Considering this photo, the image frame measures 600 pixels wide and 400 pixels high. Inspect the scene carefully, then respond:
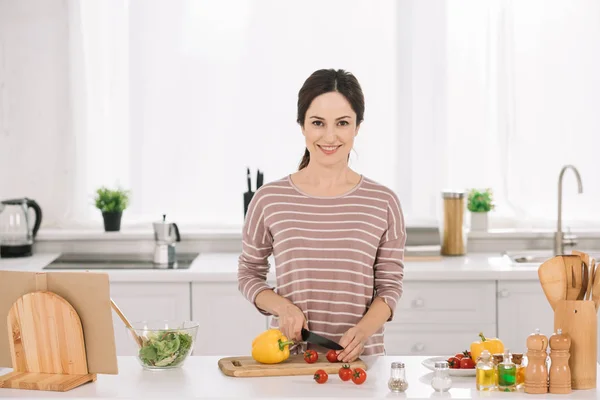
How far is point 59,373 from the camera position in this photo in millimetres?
2270

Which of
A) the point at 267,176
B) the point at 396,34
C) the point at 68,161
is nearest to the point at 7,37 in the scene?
the point at 68,161

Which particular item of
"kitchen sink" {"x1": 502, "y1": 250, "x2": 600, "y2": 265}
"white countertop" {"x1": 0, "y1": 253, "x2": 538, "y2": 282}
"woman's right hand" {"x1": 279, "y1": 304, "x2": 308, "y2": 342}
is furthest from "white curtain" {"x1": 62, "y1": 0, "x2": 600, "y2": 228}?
"woman's right hand" {"x1": 279, "y1": 304, "x2": 308, "y2": 342}

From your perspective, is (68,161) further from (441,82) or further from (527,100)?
(527,100)

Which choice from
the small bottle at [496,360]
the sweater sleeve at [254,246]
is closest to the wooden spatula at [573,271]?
the small bottle at [496,360]

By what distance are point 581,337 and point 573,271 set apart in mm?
150

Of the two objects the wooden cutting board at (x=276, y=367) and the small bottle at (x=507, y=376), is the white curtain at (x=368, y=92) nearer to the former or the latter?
the wooden cutting board at (x=276, y=367)

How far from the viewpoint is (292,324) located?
244 centimetres

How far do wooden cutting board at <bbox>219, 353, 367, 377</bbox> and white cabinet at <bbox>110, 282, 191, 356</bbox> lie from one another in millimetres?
1527

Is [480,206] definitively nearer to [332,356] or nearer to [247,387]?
[332,356]

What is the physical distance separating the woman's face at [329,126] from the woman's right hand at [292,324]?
1.34 ft

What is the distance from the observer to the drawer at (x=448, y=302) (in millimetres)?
3900

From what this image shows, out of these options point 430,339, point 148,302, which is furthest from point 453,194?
point 148,302

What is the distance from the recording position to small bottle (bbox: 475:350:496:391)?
2.18 metres

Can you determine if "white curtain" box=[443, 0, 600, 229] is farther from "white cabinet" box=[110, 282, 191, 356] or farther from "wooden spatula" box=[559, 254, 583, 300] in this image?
"wooden spatula" box=[559, 254, 583, 300]
